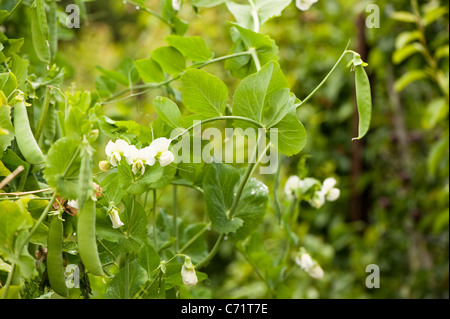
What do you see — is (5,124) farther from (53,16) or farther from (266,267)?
(266,267)

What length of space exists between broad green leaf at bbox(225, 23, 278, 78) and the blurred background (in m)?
0.74

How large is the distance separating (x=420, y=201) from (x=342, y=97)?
501 millimetres

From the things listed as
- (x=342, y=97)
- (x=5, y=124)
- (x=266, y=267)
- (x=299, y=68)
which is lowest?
(x=266, y=267)

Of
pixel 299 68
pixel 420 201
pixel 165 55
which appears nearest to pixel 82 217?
pixel 165 55

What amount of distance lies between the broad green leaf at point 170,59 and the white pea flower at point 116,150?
0.61ft

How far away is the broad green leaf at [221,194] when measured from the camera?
1.85 ft

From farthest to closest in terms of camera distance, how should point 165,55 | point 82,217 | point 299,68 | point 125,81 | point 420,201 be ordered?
point 299,68, point 420,201, point 125,81, point 165,55, point 82,217

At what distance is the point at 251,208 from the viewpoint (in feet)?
1.92

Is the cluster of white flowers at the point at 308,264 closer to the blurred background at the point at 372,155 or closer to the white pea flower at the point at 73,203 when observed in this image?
the white pea flower at the point at 73,203

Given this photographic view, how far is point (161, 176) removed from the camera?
1.67 ft

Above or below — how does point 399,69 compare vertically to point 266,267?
above

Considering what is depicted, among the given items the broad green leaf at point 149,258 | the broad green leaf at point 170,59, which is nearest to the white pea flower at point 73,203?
the broad green leaf at point 149,258

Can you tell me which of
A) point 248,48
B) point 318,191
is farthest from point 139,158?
point 318,191

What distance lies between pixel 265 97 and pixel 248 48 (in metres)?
0.13
